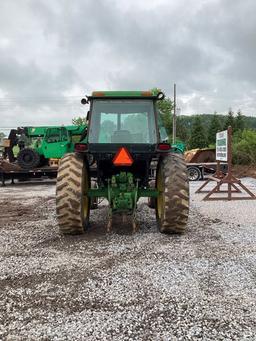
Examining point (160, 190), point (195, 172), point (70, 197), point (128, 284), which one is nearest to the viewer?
point (128, 284)

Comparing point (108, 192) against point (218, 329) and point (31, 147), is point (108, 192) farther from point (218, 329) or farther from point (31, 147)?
point (31, 147)

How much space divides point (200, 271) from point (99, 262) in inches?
50.2

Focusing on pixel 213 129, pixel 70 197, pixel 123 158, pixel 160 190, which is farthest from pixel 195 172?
pixel 213 129

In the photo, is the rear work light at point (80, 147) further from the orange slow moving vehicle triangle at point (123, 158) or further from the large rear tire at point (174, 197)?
the large rear tire at point (174, 197)

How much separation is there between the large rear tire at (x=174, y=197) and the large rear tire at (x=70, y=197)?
1344mm

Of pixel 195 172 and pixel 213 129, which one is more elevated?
pixel 213 129

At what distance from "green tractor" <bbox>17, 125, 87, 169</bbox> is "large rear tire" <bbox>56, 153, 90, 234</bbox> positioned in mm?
11444

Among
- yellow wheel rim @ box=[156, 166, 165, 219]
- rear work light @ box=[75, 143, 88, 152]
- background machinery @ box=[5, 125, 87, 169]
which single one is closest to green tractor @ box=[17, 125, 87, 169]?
background machinery @ box=[5, 125, 87, 169]

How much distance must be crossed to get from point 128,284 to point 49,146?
14.7 meters

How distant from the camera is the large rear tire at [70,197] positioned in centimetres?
632

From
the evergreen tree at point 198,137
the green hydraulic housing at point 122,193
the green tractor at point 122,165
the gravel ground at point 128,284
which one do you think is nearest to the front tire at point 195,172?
the green tractor at point 122,165

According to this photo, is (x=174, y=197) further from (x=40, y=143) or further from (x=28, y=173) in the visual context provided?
(x=40, y=143)

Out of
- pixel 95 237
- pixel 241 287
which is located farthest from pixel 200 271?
pixel 95 237

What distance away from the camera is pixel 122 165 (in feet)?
21.9
